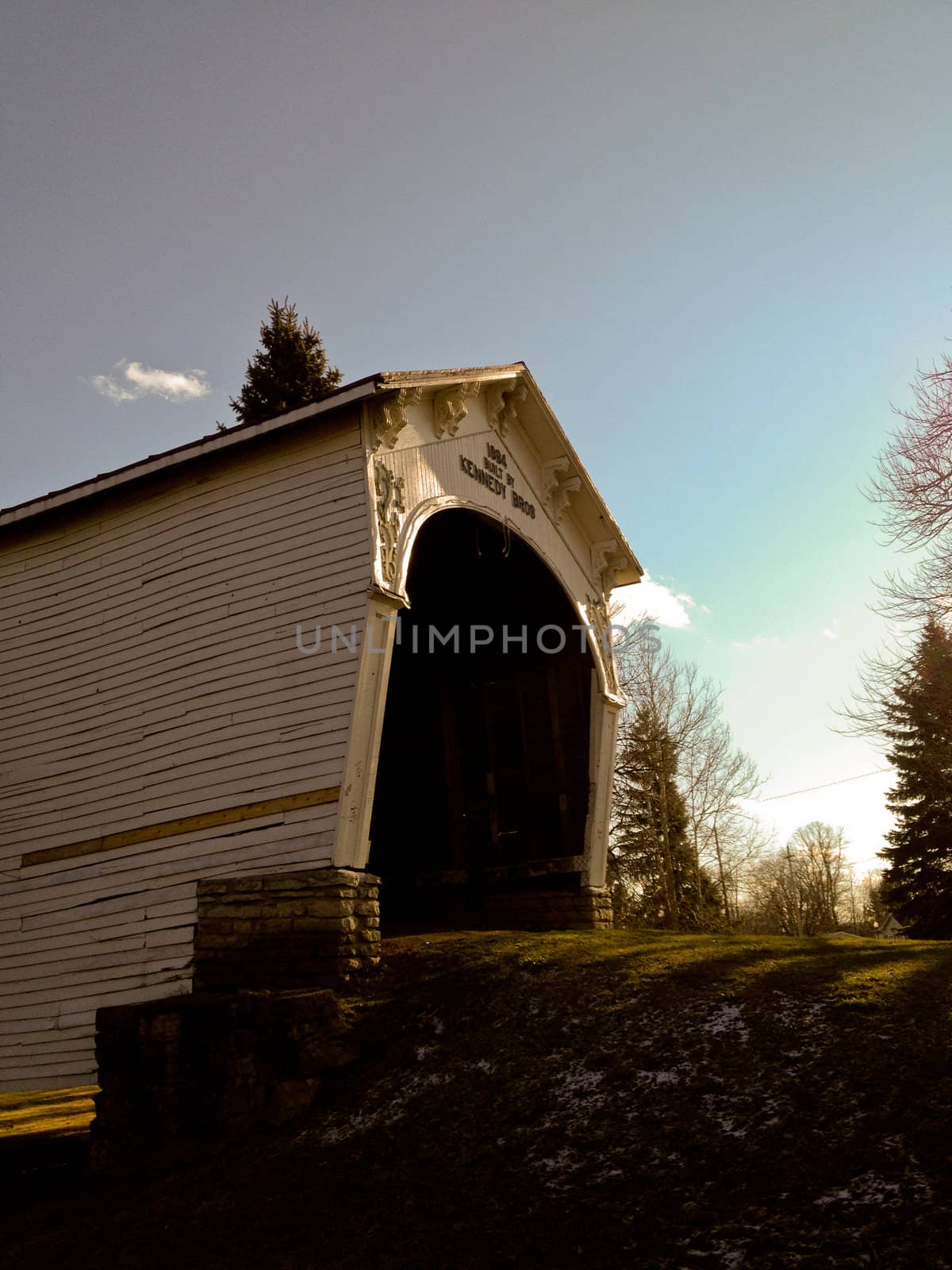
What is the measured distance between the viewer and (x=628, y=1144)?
5422 mm

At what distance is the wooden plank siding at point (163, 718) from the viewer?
9.40 m

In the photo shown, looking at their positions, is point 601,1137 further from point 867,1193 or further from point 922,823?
point 922,823

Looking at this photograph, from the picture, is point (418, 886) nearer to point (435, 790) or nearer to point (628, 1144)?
point (435, 790)

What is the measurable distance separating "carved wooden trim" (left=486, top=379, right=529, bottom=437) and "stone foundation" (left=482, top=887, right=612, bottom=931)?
6350 millimetres

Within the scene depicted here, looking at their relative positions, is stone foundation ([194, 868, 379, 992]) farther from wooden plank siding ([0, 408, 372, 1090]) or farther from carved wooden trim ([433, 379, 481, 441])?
carved wooden trim ([433, 379, 481, 441])

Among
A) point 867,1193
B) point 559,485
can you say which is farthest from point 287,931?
point 559,485

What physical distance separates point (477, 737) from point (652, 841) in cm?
1299

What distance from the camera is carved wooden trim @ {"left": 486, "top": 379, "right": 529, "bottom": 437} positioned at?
12.7 m

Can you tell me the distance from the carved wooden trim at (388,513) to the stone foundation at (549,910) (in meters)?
5.72

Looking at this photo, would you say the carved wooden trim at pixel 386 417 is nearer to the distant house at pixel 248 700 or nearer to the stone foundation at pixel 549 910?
the distant house at pixel 248 700

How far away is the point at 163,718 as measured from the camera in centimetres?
1027

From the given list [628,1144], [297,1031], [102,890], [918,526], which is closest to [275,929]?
[297,1031]

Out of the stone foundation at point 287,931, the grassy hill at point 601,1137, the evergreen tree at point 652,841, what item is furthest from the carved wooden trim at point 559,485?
the evergreen tree at point 652,841

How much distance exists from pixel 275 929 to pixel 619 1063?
370 centimetres
